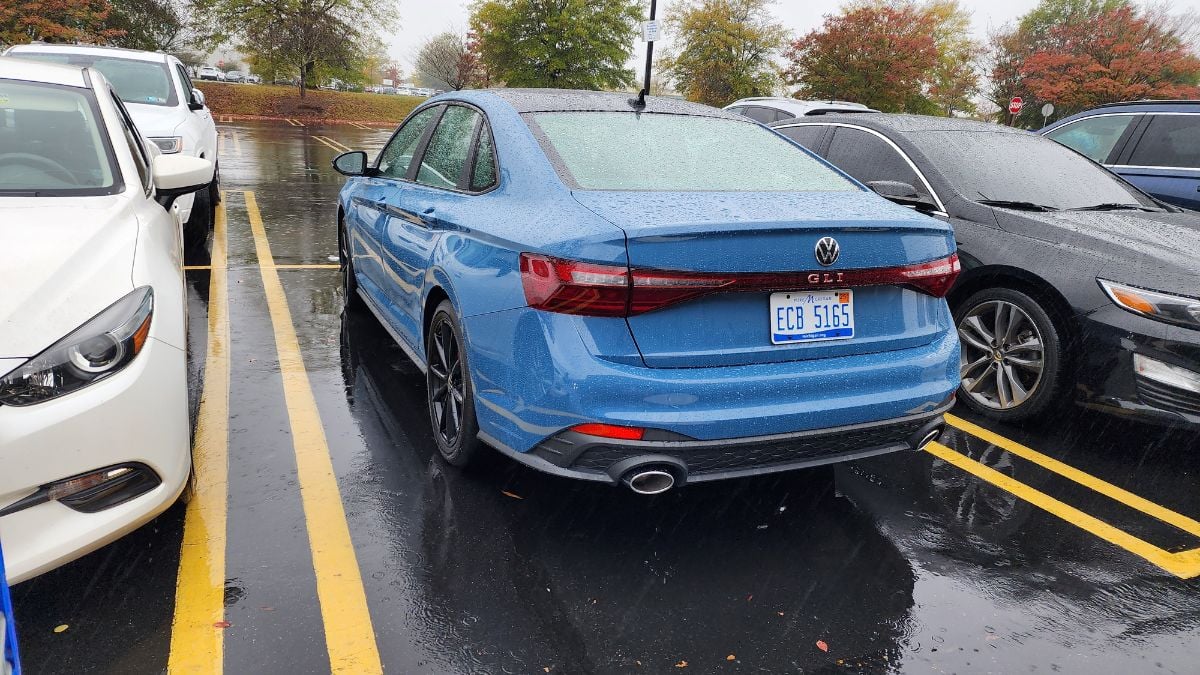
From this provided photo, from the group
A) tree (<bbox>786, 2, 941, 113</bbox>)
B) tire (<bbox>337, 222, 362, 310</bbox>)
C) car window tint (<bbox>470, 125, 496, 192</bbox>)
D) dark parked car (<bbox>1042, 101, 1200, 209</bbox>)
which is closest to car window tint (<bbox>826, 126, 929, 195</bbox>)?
car window tint (<bbox>470, 125, 496, 192</bbox>)

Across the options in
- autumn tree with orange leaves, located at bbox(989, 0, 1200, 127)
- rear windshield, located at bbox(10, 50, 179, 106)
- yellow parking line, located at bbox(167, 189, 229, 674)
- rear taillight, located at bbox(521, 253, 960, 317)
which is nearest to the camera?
yellow parking line, located at bbox(167, 189, 229, 674)

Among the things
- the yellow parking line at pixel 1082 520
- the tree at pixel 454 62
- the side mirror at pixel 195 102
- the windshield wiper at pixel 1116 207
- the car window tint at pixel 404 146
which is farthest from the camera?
the tree at pixel 454 62

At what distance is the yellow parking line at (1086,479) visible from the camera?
333cm

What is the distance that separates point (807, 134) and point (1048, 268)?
2.25 m

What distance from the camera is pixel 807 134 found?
229 inches

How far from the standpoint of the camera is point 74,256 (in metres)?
2.53

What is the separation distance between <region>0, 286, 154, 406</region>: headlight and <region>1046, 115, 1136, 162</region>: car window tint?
721 cm

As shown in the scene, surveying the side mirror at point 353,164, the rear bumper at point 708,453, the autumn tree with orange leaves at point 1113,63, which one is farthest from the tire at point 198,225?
the autumn tree with orange leaves at point 1113,63

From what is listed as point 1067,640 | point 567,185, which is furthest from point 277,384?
point 1067,640

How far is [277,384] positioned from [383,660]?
94.1 inches

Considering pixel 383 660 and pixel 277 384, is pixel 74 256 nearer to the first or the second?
pixel 383 660

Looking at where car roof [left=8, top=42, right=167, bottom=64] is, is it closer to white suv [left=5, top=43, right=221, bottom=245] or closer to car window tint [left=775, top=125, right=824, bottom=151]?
white suv [left=5, top=43, right=221, bottom=245]

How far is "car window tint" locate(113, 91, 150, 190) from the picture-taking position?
12.2 feet

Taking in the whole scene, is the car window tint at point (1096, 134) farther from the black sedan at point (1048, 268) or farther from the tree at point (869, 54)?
the tree at point (869, 54)
